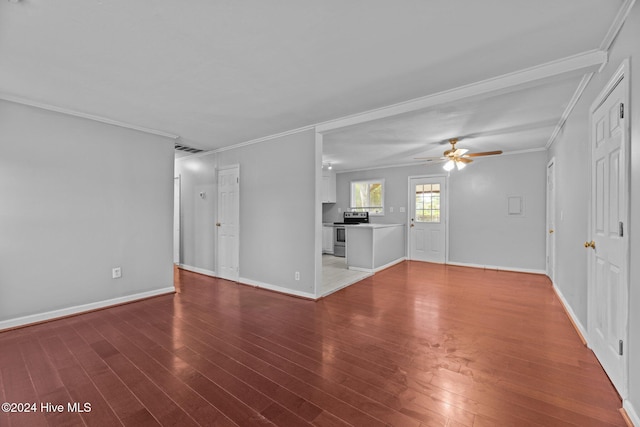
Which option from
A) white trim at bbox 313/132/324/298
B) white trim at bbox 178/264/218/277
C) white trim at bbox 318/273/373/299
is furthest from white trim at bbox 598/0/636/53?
white trim at bbox 178/264/218/277

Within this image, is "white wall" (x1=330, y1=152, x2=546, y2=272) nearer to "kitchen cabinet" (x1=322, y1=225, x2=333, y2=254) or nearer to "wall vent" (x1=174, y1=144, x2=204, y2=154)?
"kitchen cabinet" (x1=322, y1=225, x2=333, y2=254)

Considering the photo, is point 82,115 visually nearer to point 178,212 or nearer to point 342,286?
point 178,212

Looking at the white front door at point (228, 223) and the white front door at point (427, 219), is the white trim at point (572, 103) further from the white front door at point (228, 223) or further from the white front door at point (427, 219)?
the white front door at point (228, 223)

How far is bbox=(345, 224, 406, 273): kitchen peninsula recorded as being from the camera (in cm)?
558

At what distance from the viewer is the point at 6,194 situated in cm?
292

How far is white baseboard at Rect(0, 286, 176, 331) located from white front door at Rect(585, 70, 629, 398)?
5.15 metres

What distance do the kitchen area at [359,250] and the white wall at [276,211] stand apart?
67 centimetres

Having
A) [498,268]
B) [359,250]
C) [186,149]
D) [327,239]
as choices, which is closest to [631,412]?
[359,250]

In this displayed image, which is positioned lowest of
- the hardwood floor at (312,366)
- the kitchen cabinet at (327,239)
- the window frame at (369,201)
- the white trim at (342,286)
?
the hardwood floor at (312,366)

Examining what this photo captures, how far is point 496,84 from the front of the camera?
2508 mm

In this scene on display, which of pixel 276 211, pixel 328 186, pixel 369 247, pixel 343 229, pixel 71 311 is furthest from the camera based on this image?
pixel 328 186

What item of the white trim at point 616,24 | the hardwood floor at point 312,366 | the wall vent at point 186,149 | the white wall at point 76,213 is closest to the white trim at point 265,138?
the wall vent at point 186,149

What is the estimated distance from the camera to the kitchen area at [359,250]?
5145mm

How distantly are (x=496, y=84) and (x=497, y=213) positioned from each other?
4.19 metres
